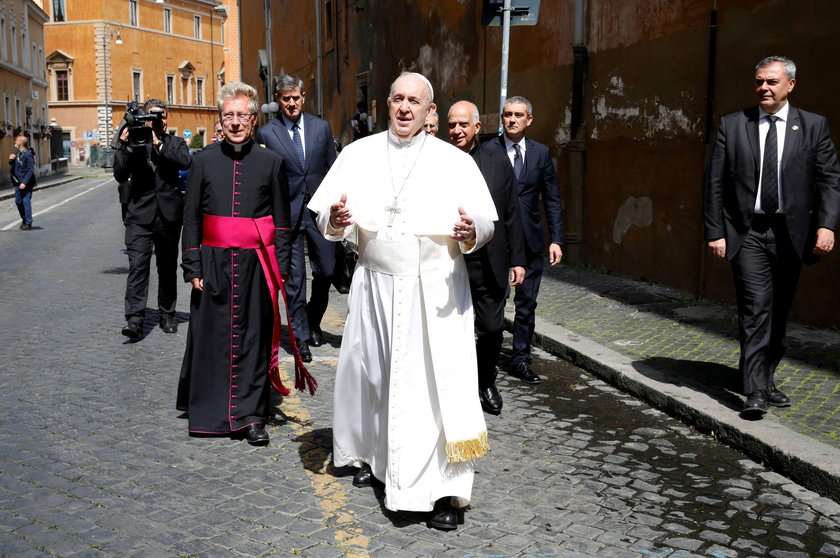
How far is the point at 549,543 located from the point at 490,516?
38 cm

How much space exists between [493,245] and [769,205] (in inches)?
65.6

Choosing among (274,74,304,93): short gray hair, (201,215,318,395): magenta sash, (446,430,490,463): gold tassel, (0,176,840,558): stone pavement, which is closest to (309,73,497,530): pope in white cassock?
(446,430,490,463): gold tassel

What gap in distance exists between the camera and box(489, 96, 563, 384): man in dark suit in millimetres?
6906

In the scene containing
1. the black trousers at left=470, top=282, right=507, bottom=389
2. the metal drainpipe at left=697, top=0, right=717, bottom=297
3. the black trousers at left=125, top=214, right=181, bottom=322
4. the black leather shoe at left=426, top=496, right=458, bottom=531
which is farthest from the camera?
the metal drainpipe at left=697, top=0, right=717, bottom=297

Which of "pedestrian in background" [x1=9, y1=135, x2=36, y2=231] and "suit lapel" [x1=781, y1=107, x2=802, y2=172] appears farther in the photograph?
"pedestrian in background" [x1=9, y1=135, x2=36, y2=231]

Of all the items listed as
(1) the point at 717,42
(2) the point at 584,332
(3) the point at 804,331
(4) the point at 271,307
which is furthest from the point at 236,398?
(1) the point at 717,42

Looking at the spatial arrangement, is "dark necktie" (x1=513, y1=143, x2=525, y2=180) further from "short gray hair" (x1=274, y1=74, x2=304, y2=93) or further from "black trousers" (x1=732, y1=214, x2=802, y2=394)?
"black trousers" (x1=732, y1=214, x2=802, y2=394)

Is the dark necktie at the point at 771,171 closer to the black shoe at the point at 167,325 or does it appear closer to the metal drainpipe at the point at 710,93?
the metal drainpipe at the point at 710,93

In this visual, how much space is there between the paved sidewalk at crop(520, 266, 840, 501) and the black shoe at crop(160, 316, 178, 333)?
10.5 ft

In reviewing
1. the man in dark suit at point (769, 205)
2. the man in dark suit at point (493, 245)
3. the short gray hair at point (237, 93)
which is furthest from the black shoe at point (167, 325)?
the man in dark suit at point (769, 205)

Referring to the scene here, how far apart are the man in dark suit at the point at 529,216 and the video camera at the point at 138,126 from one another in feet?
9.94

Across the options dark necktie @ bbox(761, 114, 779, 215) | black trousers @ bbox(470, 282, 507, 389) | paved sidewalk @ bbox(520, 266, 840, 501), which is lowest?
paved sidewalk @ bbox(520, 266, 840, 501)

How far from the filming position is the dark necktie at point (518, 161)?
6941 millimetres

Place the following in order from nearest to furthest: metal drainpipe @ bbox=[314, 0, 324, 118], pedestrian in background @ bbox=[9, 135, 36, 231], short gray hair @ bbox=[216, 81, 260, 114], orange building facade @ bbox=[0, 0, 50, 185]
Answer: short gray hair @ bbox=[216, 81, 260, 114] → pedestrian in background @ bbox=[9, 135, 36, 231] → metal drainpipe @ bbox=[314, 0, 324, 118] → orange building facade @ bbox=[0, 0, 50, 185]
